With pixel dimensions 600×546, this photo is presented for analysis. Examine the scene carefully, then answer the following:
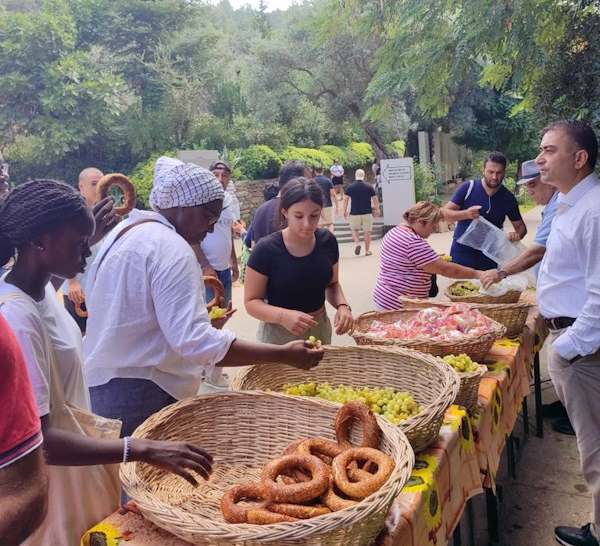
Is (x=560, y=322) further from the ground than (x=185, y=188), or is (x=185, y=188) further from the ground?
(x=185, y=188)

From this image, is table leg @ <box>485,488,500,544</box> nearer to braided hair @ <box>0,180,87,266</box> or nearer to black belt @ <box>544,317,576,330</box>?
black belt @ <box>544,317,576,330</box>

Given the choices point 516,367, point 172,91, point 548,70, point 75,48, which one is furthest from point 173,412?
point 75,48

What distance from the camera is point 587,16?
4.76m

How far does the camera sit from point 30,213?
5.02 ft

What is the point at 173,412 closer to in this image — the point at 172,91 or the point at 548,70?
the point at 548,70

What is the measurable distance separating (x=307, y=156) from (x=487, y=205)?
15.5 meters

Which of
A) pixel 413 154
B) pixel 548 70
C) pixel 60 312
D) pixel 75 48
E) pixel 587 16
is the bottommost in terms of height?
pixel 413 154

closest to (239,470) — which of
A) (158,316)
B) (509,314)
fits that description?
(158,316)

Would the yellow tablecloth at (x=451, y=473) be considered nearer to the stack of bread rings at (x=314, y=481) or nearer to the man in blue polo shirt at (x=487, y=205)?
the stack of bread rings at (x=314, y=481)

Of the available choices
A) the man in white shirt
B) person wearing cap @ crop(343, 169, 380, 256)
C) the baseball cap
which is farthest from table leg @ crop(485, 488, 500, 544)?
person wearing cap @ crop(343, 169, 380, 256)

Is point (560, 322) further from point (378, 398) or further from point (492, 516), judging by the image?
point (378, 398)

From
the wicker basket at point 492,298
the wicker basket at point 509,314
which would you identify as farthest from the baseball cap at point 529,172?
the wicker basket at point 509,314

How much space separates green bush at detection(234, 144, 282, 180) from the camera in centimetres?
1848

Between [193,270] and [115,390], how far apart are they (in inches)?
21.2
